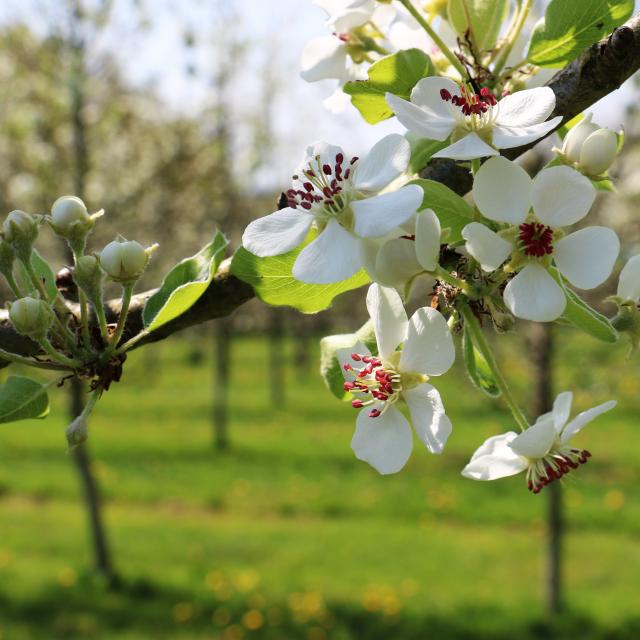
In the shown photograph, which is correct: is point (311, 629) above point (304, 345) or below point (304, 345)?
below

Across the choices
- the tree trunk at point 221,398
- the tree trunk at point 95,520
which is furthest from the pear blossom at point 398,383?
the tree trunk at point 221,398

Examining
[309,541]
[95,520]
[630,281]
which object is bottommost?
[309,541]

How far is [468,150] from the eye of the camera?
757mm

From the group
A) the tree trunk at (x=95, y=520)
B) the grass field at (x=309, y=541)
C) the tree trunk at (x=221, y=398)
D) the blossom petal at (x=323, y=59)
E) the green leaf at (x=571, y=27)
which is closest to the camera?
the green leaf at (x=571, y=27)

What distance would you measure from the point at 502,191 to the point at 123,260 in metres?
0.44

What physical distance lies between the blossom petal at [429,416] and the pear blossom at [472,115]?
27cm

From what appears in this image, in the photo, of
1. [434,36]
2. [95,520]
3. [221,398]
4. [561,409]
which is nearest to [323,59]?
[434,36]

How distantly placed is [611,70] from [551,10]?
0.12 m

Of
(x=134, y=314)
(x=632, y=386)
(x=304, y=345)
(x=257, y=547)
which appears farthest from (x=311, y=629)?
(x=304, y=345)

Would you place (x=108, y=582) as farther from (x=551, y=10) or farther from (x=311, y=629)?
(x=551, y=10)

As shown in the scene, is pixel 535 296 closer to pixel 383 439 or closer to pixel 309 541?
pixel 383 439

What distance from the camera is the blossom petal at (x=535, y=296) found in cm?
75

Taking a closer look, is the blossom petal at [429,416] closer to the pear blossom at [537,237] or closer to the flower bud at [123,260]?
the pear blossom at [537,237]

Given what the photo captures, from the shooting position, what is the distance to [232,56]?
10.6 meters
